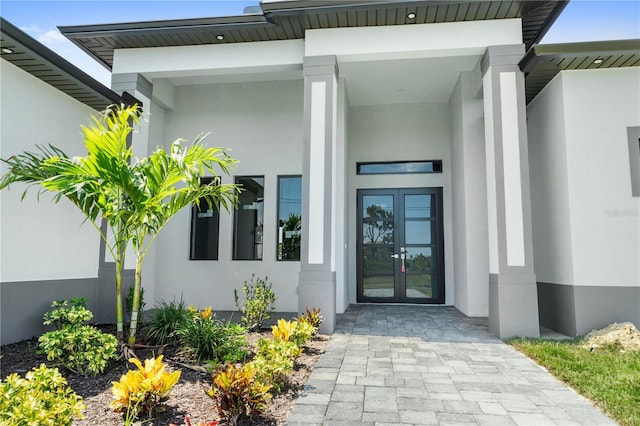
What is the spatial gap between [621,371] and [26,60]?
21.6 ft

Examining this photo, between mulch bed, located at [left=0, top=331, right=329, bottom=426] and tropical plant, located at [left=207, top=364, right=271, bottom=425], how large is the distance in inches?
3.8

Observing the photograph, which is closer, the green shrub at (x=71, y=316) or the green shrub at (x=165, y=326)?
the green shrub at (x=71, y=316)

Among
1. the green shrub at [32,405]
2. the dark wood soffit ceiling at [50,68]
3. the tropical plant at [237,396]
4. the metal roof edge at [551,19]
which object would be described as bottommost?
the tropical plant at [237,396]

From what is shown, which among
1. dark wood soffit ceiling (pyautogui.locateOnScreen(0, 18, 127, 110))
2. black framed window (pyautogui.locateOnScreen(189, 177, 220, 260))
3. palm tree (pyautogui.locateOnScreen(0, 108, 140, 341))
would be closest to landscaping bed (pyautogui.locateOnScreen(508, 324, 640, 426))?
palm tree (pyautogui.locateOnScreen(0, 108, 140, 341))

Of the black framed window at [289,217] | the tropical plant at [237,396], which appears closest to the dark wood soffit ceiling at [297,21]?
the black framed window at [289,217]

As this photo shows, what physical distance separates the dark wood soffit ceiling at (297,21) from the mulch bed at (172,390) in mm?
4183

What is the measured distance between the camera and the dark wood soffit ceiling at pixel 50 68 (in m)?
3.78

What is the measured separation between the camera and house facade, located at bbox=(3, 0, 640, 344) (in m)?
5.02

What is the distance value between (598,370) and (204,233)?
240 inches

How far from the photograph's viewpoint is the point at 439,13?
5.02 meters

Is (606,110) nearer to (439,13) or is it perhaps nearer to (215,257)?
(439,13)

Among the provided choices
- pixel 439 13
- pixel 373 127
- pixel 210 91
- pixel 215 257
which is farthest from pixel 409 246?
pixel 210 91

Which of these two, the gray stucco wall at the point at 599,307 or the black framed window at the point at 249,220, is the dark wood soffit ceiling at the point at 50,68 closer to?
the black framed window at the point at 249,220

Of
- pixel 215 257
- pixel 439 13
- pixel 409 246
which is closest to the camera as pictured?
pixel 439 13
